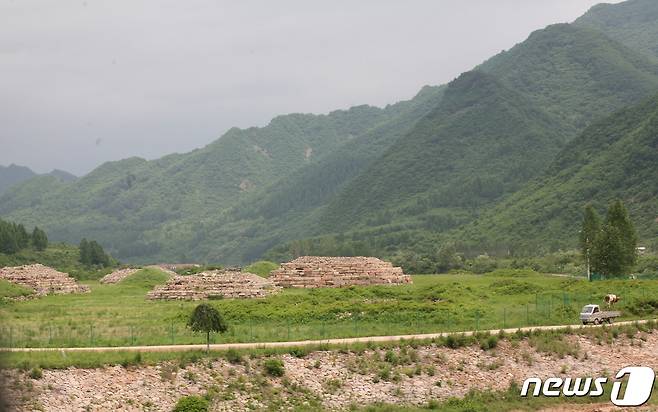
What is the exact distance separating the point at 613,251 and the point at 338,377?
49214mm

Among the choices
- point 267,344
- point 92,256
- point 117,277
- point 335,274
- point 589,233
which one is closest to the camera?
point 267,344

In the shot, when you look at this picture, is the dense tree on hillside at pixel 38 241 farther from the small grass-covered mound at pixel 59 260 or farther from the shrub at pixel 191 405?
the shrub at pixel 191 405

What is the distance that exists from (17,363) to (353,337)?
20.9 metres

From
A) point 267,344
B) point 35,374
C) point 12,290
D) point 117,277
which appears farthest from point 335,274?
point 35,374

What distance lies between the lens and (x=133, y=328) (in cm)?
5119

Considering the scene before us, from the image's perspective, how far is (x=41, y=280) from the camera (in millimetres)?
85000

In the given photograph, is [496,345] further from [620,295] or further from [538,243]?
[538,243]

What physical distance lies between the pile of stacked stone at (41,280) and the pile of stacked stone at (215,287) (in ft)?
44.0

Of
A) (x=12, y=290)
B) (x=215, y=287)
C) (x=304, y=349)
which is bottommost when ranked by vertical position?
(x=304, y=349)

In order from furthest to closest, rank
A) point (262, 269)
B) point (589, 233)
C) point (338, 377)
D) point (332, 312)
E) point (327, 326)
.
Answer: point (262, 269)
point (589, 233)
point (332, 312)
point (327, 326)
point (338, 377)

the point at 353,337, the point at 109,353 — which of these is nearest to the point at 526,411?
the point at 353,337

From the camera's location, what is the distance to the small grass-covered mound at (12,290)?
242 ft

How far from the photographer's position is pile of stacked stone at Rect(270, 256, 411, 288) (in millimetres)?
83500

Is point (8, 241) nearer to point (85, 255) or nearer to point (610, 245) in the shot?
point (85, 255)
